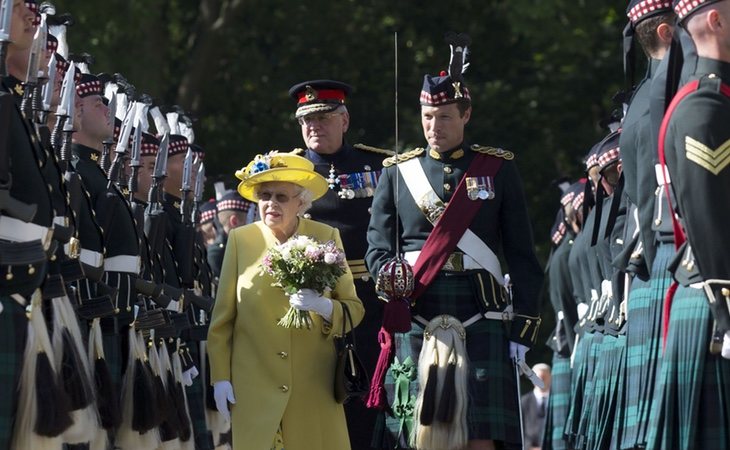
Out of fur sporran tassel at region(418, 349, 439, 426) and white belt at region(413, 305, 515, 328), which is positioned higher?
white belt at region(413, 305, 515, 328)

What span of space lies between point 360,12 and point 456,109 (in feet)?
46.6

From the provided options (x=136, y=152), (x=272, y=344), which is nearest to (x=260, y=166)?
(x=272, y=344)

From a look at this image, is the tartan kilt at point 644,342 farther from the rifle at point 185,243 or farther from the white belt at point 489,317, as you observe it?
the rifle at point 185,243

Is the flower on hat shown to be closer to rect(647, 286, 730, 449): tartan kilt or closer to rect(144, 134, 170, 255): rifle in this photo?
rect(144, 134, 170, 255): rifle

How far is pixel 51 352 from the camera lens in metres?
7.66

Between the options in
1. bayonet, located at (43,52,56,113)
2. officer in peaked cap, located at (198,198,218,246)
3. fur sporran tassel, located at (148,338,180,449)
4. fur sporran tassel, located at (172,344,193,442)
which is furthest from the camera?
officer in peaked cap, located at (198,198,218,246)

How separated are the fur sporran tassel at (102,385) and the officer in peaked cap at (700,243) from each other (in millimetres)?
3213

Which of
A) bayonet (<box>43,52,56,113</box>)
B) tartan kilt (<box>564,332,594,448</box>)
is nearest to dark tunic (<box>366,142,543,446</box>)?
tartan kilt (<box>564,332,594,448</box>)

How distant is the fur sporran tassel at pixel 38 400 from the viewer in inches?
291

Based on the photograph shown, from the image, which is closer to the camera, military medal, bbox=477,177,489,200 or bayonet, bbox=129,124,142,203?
military medal, bbox=477,177,489,200

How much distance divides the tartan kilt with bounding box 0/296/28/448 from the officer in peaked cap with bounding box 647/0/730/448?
2456 mm

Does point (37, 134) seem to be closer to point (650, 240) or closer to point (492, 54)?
point (650, 240)

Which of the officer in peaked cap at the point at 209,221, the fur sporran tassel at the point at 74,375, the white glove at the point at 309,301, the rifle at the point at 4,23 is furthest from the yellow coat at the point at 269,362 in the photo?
the officer in peaked cap at the point at 209,221

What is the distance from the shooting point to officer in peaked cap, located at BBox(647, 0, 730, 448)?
6441mm
